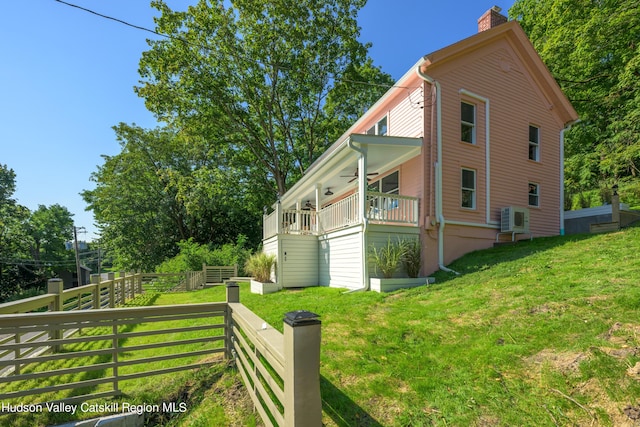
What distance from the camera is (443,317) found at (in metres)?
4.55

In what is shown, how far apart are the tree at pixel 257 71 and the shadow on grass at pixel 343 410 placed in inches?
534

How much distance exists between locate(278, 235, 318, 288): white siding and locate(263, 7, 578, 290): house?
0.11 ft

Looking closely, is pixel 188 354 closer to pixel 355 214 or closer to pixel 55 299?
pixel 55 299

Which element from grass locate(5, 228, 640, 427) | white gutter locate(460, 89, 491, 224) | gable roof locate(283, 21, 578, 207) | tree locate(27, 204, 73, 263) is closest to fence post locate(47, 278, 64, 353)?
grass locate(5, 228, 640, 427)

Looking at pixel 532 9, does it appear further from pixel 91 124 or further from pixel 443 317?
pixel 91 124

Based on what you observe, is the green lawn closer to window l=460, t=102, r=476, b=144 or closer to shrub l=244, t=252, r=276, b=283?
shrub l=244, t=252, r=276, b=283

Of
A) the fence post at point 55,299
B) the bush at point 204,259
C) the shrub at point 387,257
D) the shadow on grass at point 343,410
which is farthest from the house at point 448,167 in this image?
the bush at point 204,259

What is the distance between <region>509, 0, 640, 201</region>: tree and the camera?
41.1 feet

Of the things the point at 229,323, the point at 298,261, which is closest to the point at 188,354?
the point at 229,323

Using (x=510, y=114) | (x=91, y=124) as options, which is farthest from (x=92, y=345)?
(x=510, y=114)

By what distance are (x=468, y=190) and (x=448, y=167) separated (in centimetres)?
110

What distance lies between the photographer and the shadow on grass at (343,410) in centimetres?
249

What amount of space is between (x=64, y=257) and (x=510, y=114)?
47555mm

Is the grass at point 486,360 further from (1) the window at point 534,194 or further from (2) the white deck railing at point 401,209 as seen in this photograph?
(1) the window at point 534,194
